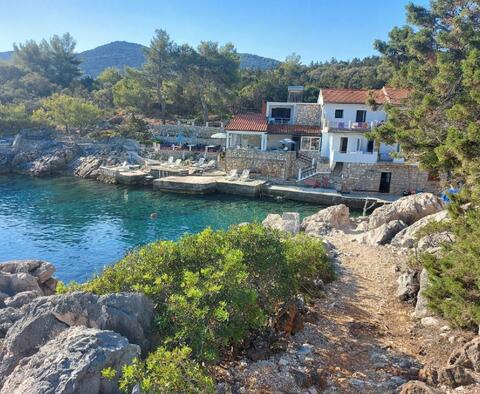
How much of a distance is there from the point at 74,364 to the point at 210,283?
6.99 ft

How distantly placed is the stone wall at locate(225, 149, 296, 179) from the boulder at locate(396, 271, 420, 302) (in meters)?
24.3

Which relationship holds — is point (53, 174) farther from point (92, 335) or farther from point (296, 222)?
point (92, 335)

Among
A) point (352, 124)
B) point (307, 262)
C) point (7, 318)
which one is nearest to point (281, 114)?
point (352, 124)

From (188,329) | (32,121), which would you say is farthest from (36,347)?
(32,121)

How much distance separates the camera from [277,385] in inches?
235

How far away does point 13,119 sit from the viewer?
50.6 m

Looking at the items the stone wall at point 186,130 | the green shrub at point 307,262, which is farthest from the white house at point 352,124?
the green shrub at point 307,262

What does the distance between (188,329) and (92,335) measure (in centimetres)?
128

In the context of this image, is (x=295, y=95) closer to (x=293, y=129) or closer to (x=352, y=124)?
(x=293, y=129)

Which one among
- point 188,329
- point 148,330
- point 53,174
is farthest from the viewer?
point 53,174

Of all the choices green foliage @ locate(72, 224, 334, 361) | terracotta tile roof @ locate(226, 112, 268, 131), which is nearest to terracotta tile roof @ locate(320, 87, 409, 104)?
terracotta tile roof @ locate(226, 112, 268, 131)

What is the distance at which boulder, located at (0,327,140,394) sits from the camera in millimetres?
4254

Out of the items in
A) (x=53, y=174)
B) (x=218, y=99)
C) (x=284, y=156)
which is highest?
(x=218, y=99)

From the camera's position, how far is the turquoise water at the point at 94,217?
19.2 metres
